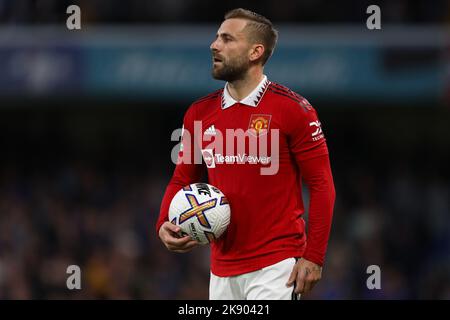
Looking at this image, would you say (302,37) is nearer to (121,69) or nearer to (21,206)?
(121,69)

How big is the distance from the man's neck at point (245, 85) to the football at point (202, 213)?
0.53 metres

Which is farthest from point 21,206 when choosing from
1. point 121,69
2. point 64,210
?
point 121,69

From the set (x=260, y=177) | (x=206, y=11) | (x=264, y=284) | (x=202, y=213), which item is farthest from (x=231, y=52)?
(x=206, y=11)

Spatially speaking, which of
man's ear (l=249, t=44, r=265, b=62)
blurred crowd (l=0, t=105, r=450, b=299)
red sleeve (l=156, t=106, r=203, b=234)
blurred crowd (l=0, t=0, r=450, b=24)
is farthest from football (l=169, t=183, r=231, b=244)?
blurred crowd (l=0, t=0, r=450, b=24)

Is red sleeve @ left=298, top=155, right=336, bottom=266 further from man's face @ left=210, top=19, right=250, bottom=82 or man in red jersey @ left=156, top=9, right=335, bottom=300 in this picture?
man's face @ left=210, top=19, right=250, bottom=82

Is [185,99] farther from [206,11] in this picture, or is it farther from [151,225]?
[151,225]

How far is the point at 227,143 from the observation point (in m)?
5.45

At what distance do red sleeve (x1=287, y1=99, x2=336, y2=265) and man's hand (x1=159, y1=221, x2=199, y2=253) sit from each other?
Answer: 2.05 ft

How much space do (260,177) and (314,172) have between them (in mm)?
295

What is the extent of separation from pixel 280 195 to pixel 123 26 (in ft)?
26.7

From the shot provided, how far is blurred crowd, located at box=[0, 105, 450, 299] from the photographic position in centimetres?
1222

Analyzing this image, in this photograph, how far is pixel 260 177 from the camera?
5391mm

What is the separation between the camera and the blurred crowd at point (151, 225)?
12219 millimetres

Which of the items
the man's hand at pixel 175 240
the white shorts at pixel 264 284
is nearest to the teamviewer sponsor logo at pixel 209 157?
the man's hand at pixel 175 240
